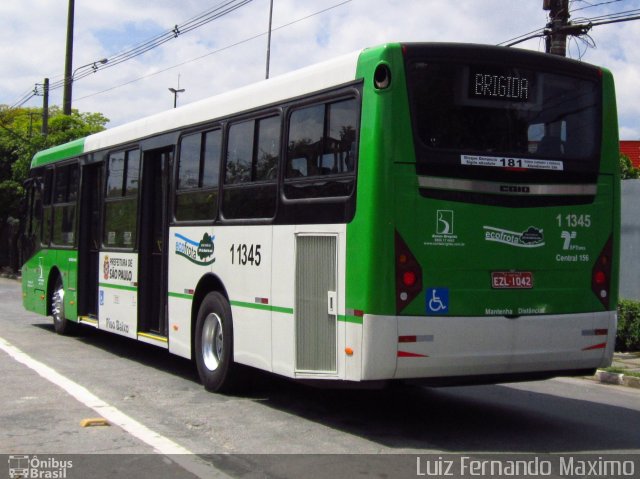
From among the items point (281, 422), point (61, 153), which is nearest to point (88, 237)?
point (61, 153)

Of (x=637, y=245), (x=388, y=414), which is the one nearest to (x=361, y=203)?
(x=388, y=414)

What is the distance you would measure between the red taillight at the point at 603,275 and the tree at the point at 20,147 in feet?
111

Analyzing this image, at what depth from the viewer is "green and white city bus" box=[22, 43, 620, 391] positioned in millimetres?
7281

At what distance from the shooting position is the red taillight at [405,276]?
23.7 feet

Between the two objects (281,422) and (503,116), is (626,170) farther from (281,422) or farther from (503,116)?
(281,422)

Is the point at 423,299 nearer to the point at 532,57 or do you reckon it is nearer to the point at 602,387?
the point at 532,57

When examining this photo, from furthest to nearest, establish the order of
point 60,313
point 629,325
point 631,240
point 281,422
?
point 631,240 < point 60,313 < point 629,325 < point 281,422

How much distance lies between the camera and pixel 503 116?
7.75 meters

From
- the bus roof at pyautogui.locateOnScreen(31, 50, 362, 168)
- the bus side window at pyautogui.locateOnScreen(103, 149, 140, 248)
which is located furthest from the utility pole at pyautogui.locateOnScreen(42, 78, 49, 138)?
the bus side window at pyautogui.locateOnScreen(103, 149, 140, 248)

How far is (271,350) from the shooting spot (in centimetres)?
854

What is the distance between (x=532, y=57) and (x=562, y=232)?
1576mm

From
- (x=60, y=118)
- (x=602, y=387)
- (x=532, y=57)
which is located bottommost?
(x=602, y=387)

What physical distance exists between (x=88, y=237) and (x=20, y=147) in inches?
1267

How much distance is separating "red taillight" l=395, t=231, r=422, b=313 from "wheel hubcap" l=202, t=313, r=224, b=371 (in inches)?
124
